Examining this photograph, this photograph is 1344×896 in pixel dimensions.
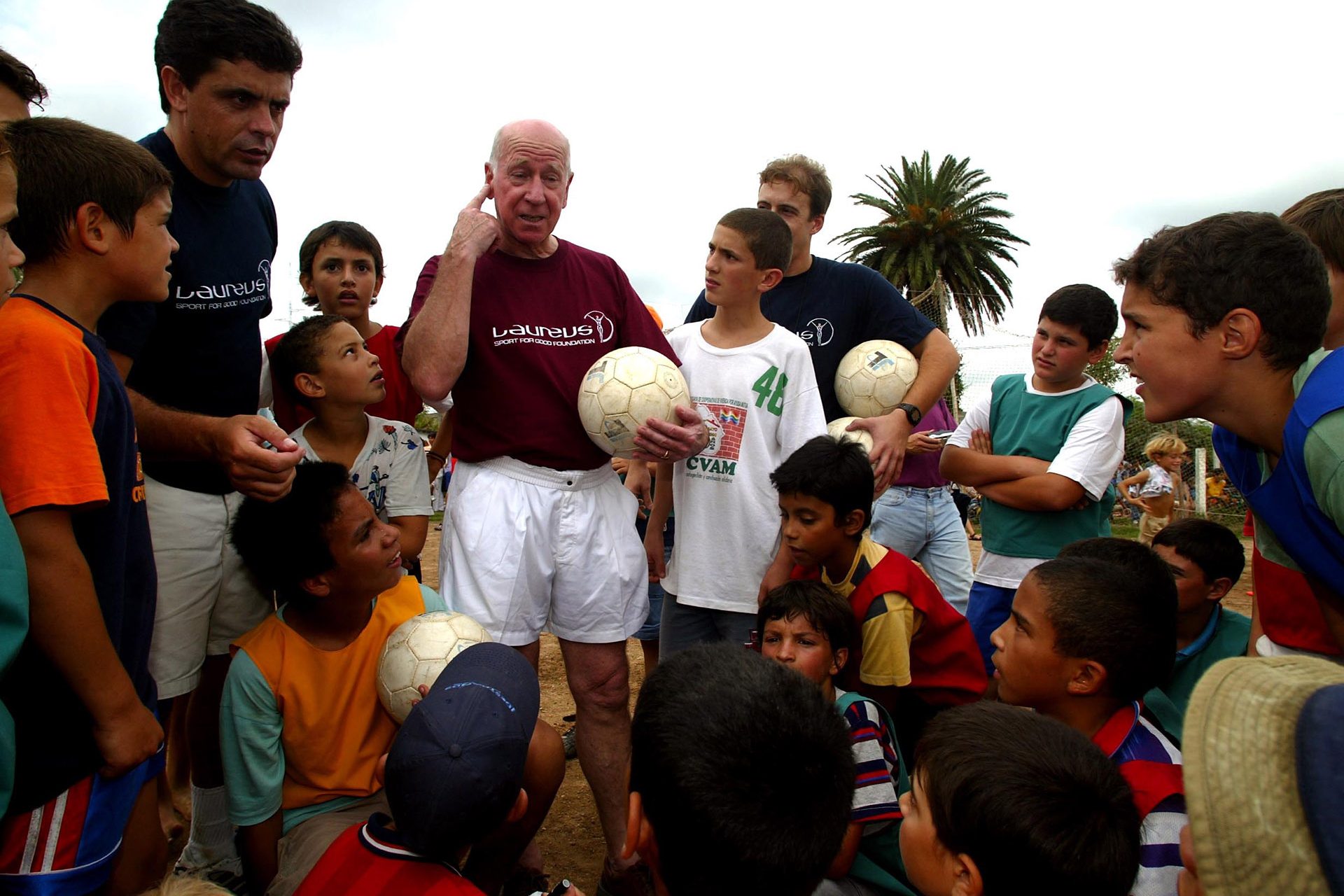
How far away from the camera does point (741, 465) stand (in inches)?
126

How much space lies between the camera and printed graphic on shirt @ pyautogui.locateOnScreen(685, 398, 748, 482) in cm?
Answer: 320

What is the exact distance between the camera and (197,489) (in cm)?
269

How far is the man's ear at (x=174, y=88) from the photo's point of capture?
2.59 metres

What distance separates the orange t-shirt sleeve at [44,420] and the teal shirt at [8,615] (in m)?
0.16

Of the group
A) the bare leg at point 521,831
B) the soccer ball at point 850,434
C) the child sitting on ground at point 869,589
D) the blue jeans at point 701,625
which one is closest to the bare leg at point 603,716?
the blue jeans at point 701,625

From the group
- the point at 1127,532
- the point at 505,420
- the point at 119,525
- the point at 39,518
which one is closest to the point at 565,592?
the point at 505,420

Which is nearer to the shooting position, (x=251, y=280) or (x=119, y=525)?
(x=119, y=525)

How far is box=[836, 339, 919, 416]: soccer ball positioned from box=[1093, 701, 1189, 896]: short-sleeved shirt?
5.25 feet

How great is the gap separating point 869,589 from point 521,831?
1.45 meters

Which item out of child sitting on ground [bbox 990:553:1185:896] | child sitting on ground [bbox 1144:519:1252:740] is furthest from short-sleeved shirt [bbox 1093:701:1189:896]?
child sitting on ground [bbox 1144:519:1252:740]

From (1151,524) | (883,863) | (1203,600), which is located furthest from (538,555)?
(1151,524)

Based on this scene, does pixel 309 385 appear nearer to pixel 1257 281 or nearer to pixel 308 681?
pixel 308 681

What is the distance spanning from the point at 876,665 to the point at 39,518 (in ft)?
8.12

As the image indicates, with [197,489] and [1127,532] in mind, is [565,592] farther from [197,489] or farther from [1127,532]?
[1127,532]
